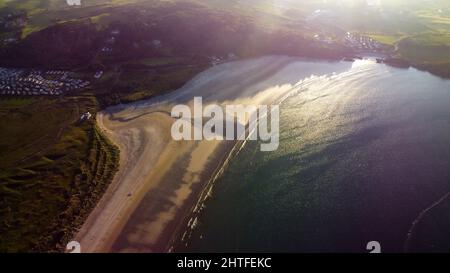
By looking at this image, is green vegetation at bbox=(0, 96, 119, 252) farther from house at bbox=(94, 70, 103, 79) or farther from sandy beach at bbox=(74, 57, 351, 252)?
house at bbox=(94, 70, 103, 79)

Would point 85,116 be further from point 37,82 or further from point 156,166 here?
point 37,82

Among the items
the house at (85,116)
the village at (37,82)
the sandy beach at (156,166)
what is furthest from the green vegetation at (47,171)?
the village at (37,82)

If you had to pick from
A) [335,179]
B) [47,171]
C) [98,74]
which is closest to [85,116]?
[47,171]

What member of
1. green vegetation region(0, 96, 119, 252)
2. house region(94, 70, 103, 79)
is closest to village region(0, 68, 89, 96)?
house region(94, 70, 103, 79)
